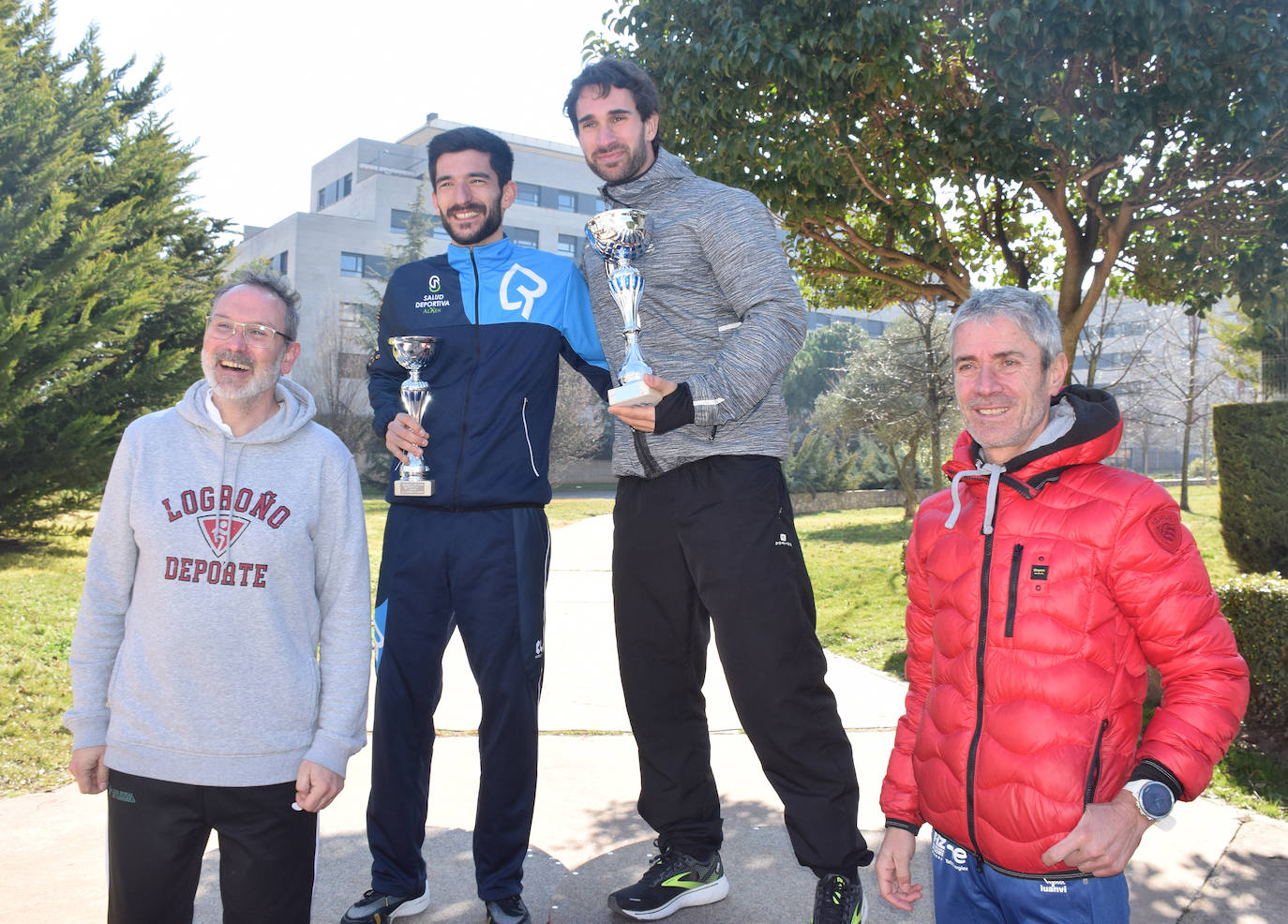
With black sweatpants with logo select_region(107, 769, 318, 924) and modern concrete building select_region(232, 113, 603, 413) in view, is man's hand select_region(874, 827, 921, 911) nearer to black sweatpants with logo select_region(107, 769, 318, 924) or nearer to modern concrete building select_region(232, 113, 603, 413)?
black sweatpants with logo select_region(107, 769, 318, 924)

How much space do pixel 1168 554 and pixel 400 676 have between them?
2192mm

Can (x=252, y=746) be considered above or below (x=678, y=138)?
below

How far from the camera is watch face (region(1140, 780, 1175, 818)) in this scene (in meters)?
1.67

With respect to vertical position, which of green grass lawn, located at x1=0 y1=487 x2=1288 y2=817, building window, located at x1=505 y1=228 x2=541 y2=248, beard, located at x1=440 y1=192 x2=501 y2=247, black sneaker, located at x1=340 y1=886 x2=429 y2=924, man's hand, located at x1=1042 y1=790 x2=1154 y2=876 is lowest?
green grass lawn, located at x1=0 y1=487 x2=1288 y2=817

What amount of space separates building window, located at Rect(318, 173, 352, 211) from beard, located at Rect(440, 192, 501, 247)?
55.2 metres

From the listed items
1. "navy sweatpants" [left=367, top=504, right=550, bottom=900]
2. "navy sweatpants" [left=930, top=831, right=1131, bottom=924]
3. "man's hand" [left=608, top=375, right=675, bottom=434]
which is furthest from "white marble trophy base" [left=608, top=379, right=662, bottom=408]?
"navy sweatpants" [left=930, top=831, right=1131, bottom=924]

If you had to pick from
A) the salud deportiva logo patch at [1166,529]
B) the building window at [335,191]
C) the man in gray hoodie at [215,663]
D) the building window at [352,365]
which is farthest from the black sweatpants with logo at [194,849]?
the building window at [335,191]

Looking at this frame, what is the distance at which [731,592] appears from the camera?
280cm

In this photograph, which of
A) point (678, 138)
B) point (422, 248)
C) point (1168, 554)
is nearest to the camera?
point (1168, 554)

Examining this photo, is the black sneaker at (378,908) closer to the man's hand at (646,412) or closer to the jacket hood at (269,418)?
the jacket hood at (269,418)

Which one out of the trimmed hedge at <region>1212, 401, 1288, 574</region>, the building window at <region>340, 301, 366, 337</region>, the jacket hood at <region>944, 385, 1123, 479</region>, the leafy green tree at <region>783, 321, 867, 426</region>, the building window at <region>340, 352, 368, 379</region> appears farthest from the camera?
the leafy green tree at <region>783, 321, 867, 426</region>

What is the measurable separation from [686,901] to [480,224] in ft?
7.66

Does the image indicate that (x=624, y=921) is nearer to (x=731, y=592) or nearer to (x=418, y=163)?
(x=731, y=592)

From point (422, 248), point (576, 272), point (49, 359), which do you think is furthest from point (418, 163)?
point (576, 272)
